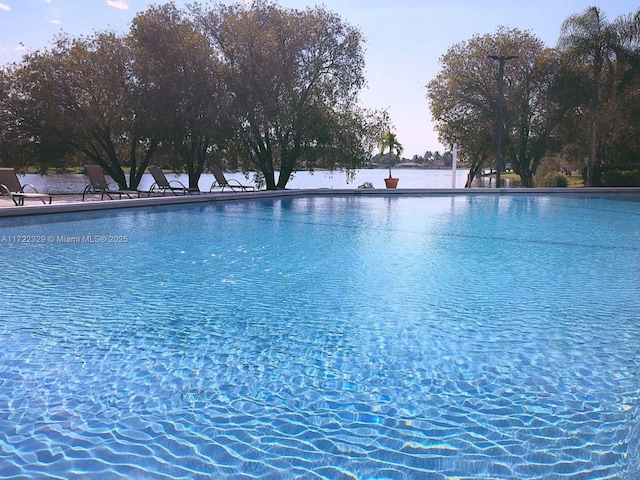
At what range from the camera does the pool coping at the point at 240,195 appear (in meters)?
11.5

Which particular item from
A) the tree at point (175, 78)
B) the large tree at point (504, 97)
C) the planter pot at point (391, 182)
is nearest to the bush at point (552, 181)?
the large tree at point (504, 97)

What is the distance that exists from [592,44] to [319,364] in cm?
2530

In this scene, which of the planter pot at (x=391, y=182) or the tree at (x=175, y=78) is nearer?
the tree at (x=175, y=78)

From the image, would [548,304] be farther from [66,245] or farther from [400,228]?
[66,245]

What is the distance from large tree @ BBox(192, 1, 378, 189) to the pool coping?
5.14 ft

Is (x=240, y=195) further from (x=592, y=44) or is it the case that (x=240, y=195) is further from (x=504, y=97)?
(x=592, y=44)

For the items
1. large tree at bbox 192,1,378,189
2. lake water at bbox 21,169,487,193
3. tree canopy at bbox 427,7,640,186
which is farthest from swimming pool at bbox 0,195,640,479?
tree canopy at bbox 427,7,640,186

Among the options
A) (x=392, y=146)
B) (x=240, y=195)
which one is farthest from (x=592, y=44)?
(x=240, y=195)

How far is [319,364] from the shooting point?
3506 mm

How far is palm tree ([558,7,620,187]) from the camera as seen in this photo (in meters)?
23.4

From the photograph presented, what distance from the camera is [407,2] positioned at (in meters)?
13.6

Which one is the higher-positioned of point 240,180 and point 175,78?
point 175,78

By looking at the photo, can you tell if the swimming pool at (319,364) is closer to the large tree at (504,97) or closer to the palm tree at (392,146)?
the large tree at (504,97)

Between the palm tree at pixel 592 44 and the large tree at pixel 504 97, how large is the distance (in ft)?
3.74
